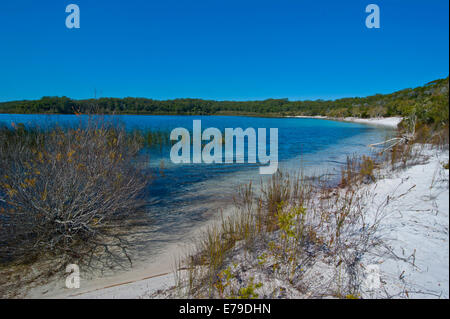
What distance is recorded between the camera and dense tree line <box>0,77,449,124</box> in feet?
23.8

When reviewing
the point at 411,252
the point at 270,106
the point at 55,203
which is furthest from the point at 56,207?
the point at 270,106

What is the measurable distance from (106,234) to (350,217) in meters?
4.99

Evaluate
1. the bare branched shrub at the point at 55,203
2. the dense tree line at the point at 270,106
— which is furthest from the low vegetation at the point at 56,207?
the dense tree line at the point at 270,106

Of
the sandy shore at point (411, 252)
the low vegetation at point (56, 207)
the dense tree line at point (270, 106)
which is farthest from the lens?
the dense tree line at point (270, 106)

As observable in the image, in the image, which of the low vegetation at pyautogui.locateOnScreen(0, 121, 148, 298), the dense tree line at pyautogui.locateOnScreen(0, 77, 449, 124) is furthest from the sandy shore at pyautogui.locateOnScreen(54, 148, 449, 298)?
the dense tree line at pyautogui.locateOnScreen(0, 77, 449, 124)

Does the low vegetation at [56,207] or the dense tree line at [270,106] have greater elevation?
the dense tree line at [270,106]

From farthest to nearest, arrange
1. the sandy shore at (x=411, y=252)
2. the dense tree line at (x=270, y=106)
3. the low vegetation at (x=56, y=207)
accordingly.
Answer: the dense tree line at (x=270, y=106), the low vegetation at (x=56, y=207), the sandy shore at (x=411, y=252)

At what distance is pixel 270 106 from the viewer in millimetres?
112875

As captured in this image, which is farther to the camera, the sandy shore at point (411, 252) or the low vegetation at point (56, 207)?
the low vegetation at point (56, 207)

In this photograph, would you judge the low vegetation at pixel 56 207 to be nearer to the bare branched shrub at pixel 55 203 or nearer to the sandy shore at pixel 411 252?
the bare branched shrub at pixel 55 203

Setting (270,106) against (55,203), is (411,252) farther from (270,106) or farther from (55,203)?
(270,106)

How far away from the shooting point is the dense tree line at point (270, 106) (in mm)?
7249
